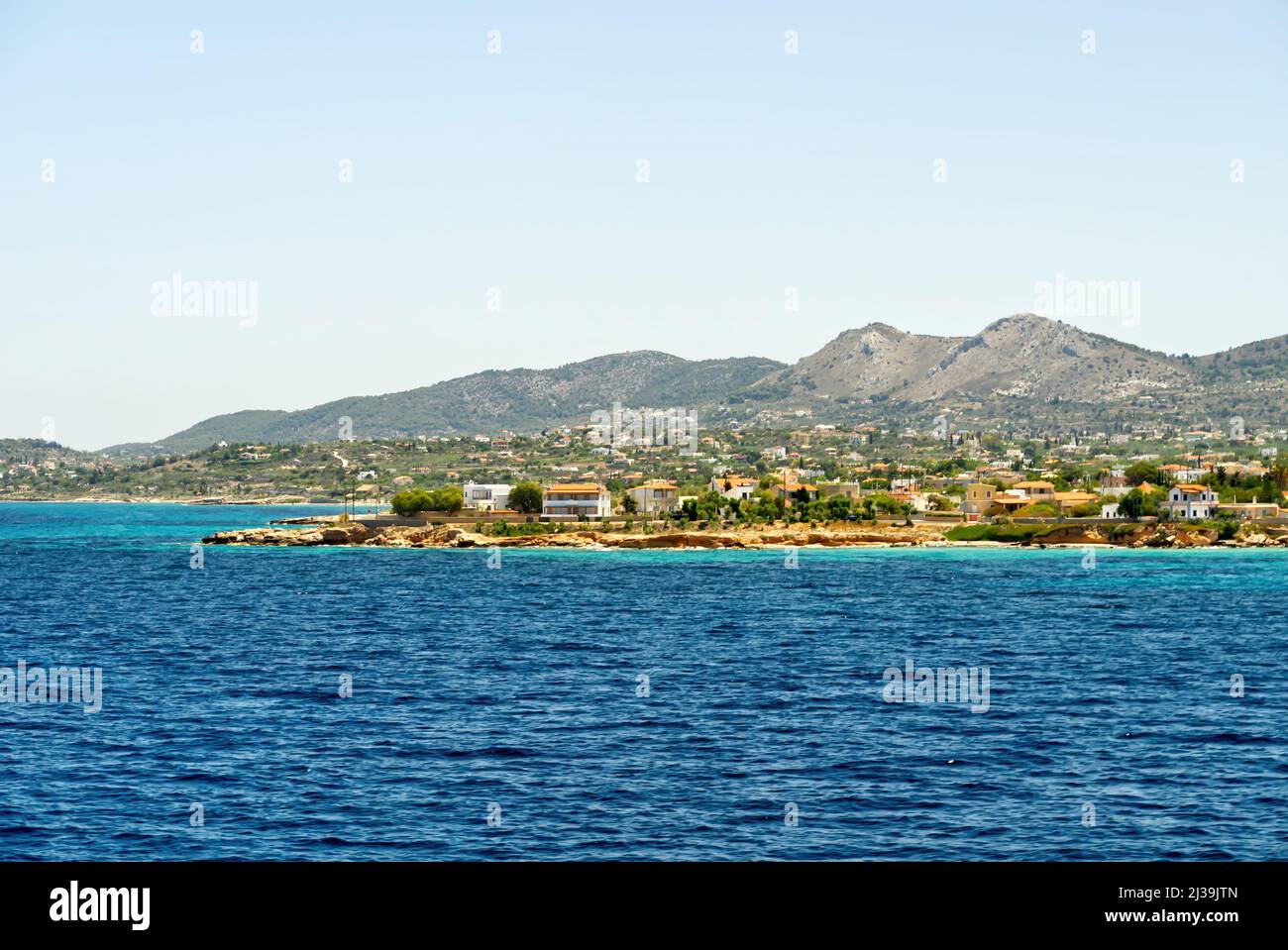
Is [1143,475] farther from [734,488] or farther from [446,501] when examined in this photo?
[446,501]

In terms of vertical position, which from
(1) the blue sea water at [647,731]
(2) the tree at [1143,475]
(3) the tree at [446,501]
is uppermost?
(2) the tree at [1143,475]

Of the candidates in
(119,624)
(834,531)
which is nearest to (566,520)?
(834,531)

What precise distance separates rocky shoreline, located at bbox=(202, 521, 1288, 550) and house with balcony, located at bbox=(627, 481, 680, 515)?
2327cm

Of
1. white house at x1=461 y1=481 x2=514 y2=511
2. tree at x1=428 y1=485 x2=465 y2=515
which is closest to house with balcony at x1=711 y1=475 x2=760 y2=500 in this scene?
white house at x1=461 y1=481 x2=514 y2=511

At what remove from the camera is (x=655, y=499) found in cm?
17088

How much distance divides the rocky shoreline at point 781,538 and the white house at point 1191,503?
819 centimetres

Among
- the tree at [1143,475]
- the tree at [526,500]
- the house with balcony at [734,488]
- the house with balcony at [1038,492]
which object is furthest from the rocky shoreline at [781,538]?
the tree at [1143,475]

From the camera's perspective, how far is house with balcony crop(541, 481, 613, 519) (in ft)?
514

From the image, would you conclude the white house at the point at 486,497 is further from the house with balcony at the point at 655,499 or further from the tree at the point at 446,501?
the house with balcony at the point at 655,499

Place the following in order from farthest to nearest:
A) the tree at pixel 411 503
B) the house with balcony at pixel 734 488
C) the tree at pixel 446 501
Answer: the house with balcony at pixel 734 488 < the tree at pixel 411 503 < the tree at pixel 446 501

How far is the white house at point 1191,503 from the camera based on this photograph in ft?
482

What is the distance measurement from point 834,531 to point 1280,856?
120631mm
